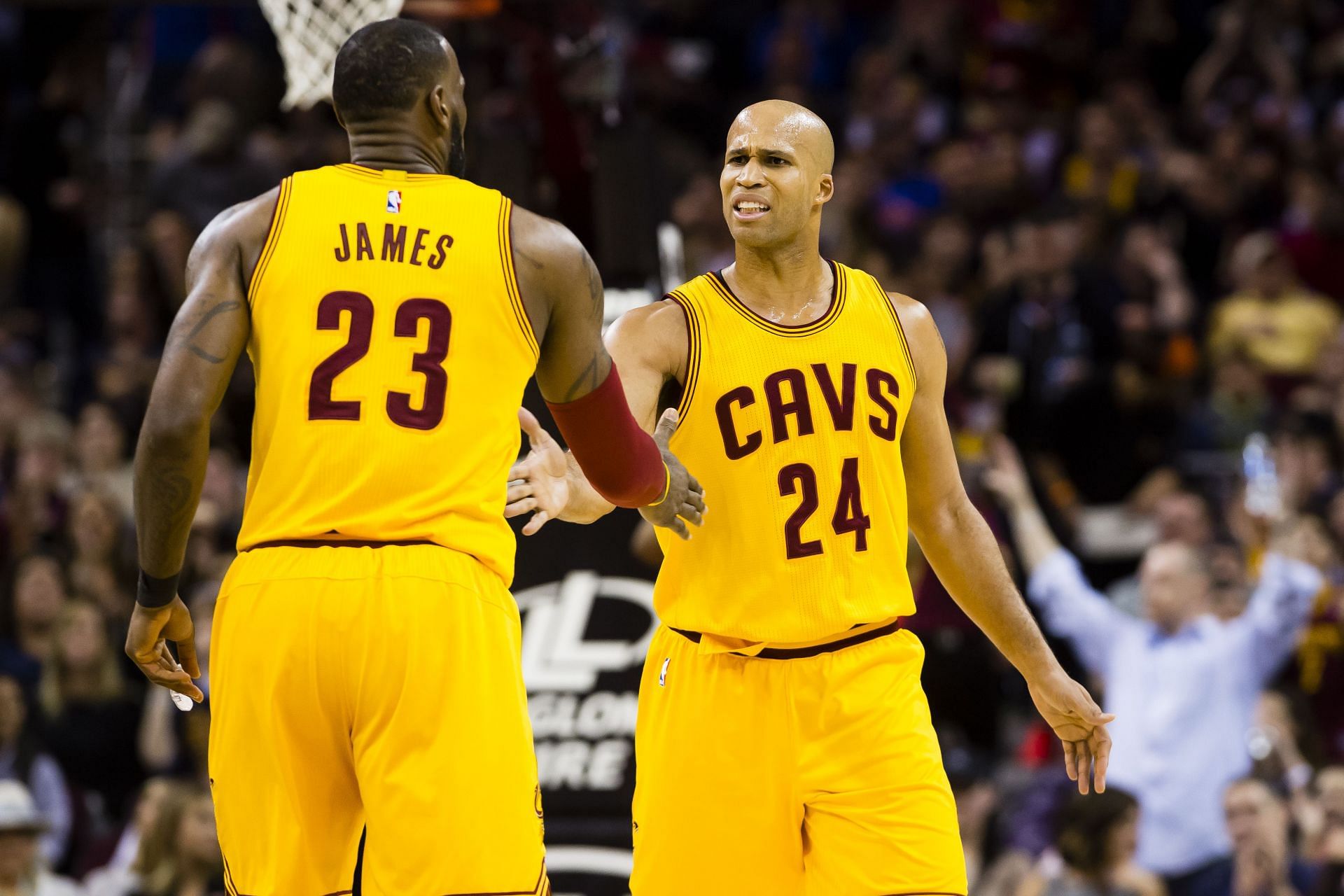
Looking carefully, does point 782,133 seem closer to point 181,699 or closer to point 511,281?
point 511,281

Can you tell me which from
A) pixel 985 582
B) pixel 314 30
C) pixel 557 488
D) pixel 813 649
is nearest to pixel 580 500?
pixel 557 488

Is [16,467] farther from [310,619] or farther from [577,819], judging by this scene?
[310,619]

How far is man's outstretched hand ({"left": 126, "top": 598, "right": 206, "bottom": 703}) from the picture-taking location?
4199 millimetres

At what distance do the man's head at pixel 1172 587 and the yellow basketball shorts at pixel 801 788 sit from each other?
4.04 metres

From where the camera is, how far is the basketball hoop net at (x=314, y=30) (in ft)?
21.1

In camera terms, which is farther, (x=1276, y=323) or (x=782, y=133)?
(x=1276, y=323)

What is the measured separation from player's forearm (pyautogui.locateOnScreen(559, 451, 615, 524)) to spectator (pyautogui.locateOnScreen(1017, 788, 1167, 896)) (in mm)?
3437

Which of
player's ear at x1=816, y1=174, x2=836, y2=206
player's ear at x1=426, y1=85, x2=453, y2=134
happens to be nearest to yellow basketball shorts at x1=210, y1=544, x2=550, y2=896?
player's ear at x1=426, y1=85, x2=453, y2=134

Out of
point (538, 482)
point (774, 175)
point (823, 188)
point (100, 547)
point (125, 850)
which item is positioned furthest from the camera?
point (100, 547)

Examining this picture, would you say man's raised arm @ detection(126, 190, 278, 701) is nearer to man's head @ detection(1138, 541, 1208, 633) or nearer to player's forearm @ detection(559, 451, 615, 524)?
player's forearm @ detection(559, 451, 615, 524)

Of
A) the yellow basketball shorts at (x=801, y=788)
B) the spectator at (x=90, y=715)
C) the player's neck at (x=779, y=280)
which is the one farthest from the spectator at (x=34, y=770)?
the player's neck at (x=779, y=280)

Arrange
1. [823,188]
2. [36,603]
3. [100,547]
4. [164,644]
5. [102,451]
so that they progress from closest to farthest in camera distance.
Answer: [164,644] < [823,188] < [36,603] < [100,547] < [102,451]

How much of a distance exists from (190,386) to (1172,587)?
19.2 ft

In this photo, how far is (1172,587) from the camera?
8695 mm
